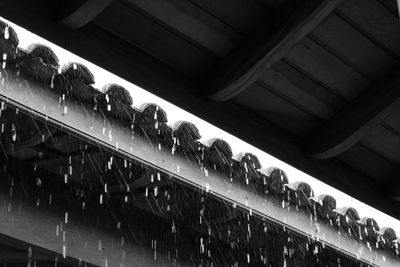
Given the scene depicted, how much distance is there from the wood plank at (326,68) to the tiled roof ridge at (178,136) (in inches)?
67.8

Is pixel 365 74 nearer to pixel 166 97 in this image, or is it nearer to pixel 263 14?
pixel 263 14

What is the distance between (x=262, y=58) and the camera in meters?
2.73

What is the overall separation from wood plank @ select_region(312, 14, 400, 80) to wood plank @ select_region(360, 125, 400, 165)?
39 cm

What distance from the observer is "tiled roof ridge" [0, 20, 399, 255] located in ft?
13.2

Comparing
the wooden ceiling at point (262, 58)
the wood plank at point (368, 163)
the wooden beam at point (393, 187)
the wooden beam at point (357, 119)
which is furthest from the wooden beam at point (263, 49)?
the wooden beam at point (393, 187)

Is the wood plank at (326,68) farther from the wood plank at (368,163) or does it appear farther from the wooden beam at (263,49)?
the wood plank at (368,163)

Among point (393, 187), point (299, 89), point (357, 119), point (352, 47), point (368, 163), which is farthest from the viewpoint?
point (393, 187)

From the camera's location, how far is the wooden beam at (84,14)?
2.36 m

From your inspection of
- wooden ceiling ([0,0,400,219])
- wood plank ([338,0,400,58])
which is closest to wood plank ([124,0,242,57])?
wooden ceiling ([0,0,400,219])

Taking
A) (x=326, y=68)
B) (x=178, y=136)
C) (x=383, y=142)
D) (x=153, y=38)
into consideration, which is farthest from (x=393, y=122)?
(x=178, y=136)

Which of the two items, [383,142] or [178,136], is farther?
[178,136]

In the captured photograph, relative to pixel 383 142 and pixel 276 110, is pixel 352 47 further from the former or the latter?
pixel 383 142

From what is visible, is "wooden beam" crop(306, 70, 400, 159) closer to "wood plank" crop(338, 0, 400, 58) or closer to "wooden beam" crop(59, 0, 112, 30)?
"wood plank" crop(338, 0, 400, 58)

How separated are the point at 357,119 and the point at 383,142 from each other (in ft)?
1.04
